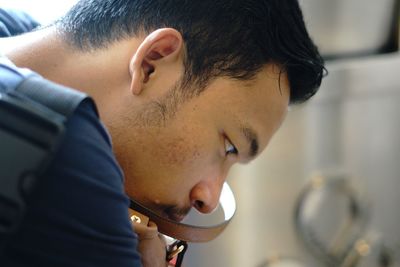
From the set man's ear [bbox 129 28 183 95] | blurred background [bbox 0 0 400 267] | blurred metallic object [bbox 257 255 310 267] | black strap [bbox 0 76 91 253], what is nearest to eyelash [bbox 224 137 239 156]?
man's ear [bbox 129 28 183 95]

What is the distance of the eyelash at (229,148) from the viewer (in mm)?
636

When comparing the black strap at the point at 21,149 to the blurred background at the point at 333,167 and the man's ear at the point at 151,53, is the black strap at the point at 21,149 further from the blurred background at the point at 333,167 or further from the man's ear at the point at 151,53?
the blurred background at the point at 333,167

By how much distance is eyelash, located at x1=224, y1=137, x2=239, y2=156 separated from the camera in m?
0.64

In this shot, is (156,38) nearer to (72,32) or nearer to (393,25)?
(72,32)

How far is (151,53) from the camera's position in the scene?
0.60 m

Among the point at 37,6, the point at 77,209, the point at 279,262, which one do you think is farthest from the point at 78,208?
the point at 279,262

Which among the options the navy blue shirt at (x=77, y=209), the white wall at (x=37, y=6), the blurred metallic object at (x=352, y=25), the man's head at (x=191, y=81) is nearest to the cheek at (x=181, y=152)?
the man's head at (x=191, y=81)

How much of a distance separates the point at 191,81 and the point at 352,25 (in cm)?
53

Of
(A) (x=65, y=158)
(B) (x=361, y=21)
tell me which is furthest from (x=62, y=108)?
(B) (x=361, y=21)

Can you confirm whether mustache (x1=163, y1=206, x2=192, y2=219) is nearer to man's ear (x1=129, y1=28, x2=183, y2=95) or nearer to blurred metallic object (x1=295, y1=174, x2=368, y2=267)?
man's ear (x1=129, y1=28, x2=183, y2=95)

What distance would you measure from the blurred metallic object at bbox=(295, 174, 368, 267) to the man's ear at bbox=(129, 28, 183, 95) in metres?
0.53

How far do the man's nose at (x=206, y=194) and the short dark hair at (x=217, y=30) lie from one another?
111mm

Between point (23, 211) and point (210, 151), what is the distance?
0.25 meters

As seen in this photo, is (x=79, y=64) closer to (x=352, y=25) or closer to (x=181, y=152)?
(x=181, y=152)
